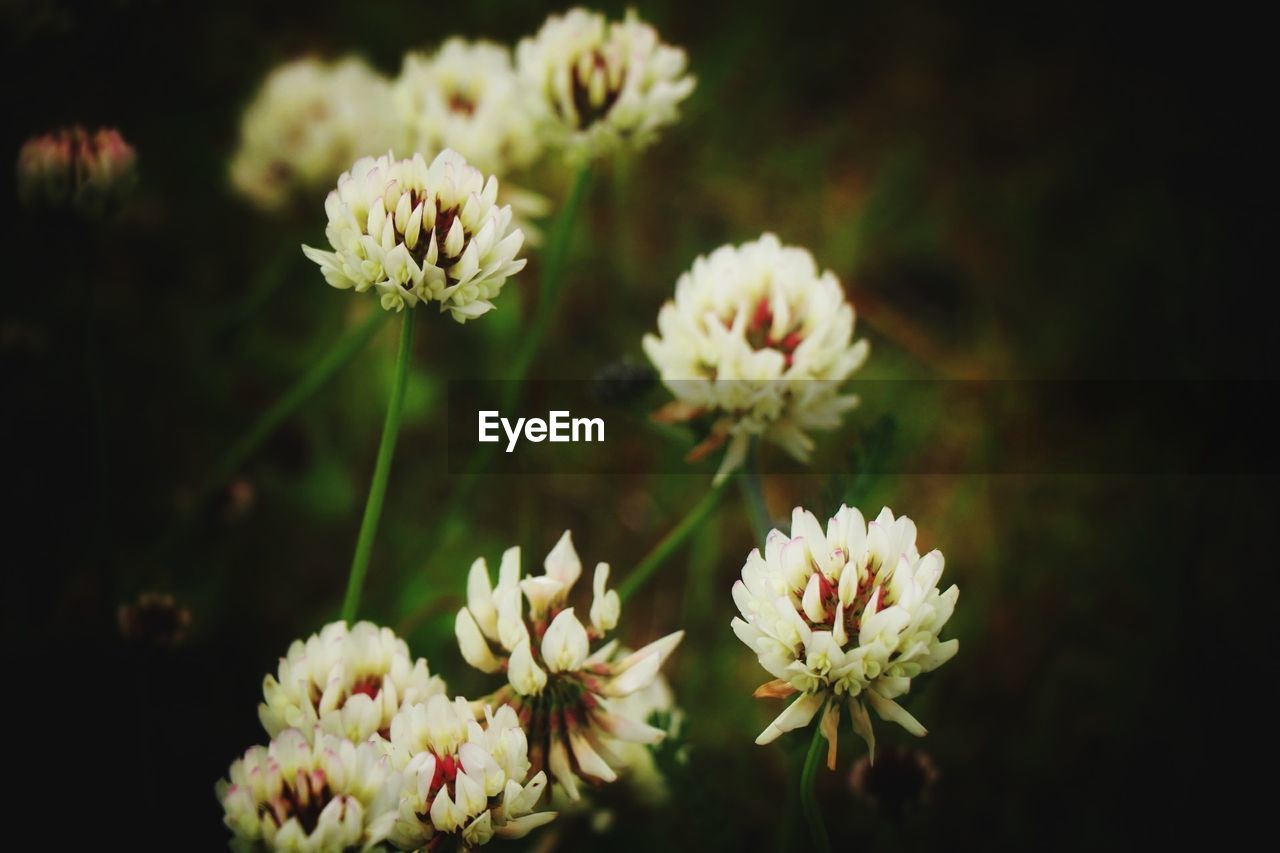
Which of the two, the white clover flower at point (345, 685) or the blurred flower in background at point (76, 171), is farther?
the blurred flower in background at point (76, 171)

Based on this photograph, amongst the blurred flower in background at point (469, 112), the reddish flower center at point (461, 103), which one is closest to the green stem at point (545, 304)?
the blurred flower in background at point (469, 112)

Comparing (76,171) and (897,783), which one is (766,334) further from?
(76,171)

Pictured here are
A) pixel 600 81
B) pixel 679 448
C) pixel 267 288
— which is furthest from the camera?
pixel 679 448

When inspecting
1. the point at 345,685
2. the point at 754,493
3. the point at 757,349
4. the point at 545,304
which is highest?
the point at 545,304

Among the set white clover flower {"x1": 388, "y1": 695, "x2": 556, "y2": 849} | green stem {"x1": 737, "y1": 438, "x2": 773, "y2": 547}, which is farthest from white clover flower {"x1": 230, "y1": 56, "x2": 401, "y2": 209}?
white clover flower {"x1": 388, "y1": 695, "x2": 556, "y2": 849}

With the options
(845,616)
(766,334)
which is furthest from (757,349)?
(845,616)

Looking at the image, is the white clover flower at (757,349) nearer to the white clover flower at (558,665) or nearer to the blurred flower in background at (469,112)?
the white clover flower at (558,665)

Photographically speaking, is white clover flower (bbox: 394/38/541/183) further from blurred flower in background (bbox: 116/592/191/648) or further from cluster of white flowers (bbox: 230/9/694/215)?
blurred flower in background (bbox: 116/592/191/648)
